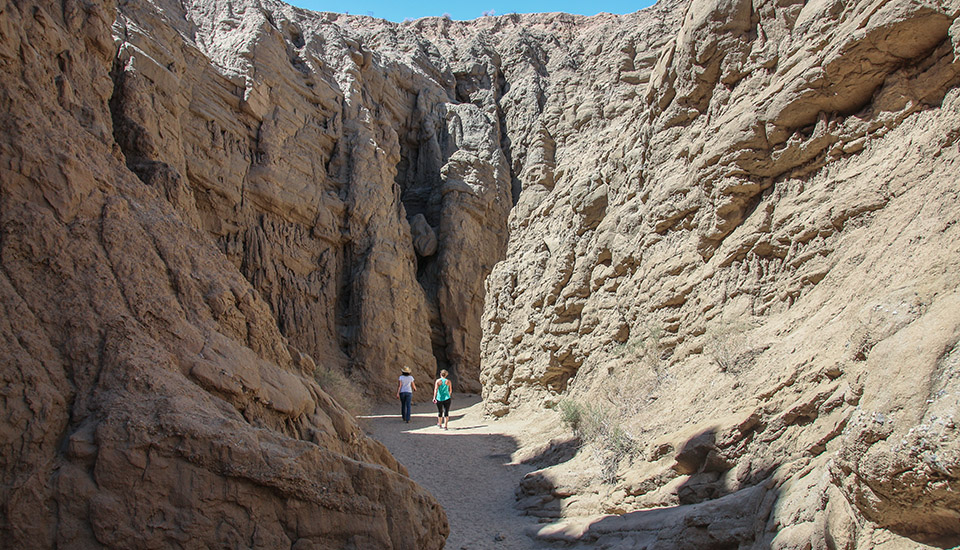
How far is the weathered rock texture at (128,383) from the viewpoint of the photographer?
11.1ft

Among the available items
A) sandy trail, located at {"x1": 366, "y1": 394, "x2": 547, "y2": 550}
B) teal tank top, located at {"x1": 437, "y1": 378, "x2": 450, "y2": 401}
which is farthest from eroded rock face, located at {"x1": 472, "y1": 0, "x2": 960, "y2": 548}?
teal tank top, located at {"x1": 437, "y1": 378, "x2": 450, "y2": 401}

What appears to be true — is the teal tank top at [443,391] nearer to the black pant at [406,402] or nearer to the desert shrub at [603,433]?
the black pant at [406,402]

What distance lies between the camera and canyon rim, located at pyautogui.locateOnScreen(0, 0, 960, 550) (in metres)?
3.34

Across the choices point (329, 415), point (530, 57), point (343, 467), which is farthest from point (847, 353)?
point (530, 57)

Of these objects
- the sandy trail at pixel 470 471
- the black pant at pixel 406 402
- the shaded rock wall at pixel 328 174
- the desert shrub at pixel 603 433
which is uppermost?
the shaded rock wall at pixel 328 174

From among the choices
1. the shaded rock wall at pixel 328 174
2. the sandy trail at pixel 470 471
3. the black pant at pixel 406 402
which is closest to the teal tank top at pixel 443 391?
the sandy trail at pixel 470 471

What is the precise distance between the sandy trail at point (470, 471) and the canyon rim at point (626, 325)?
0.47 meters

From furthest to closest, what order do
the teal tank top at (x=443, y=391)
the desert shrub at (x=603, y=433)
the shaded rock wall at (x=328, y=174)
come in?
the shaded rock wall at (x=328, y=174)
the teal tank top at (x=443, y=391)
the desert shrub at (x=603, y=433)

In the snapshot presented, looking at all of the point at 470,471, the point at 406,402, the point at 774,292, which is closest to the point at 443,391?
the point at 406,402

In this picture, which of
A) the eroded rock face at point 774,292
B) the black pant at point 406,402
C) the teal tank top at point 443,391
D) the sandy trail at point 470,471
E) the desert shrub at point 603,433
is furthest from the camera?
the black pant at point 406,402

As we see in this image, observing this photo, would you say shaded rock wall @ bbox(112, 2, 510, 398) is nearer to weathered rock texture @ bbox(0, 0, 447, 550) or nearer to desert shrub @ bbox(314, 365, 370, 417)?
desert shrub @ bbox(314, 365, 370, 417)

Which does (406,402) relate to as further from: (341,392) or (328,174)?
(328,174)

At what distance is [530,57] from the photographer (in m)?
31.4

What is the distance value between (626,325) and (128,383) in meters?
7.26
